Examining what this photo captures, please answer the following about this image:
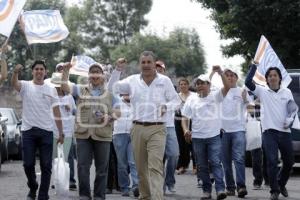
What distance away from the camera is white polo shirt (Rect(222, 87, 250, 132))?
37.7 feet

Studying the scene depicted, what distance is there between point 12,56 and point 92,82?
53444 mm

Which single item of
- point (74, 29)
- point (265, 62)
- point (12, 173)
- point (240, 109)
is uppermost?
point (74, 29)

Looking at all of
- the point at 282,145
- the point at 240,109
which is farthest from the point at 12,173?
the point at 282,145

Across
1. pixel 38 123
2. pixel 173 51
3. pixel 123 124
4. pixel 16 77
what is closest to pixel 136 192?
pixel 123 124

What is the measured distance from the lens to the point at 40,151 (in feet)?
31.9

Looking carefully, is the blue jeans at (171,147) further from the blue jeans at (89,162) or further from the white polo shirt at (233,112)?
the blue jeans at (89,162)

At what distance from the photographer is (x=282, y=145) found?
34.6 feet

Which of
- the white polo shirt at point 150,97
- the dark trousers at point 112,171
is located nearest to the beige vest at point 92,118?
the white polo shirt at point 150,97

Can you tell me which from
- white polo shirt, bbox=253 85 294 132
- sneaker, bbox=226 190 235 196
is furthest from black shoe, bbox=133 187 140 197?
white polo shirt, bbox=253 85 294 132

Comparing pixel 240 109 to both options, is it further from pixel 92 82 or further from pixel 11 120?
pixel 11 120

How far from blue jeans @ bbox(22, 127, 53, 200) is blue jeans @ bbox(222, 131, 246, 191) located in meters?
3.09

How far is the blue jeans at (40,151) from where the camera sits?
9.55 meters

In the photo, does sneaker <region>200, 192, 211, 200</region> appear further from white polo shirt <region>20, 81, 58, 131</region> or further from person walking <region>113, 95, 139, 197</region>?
white polo shirt <region>20, 81, 58, 131</region>

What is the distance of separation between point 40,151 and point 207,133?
8.36 ft
